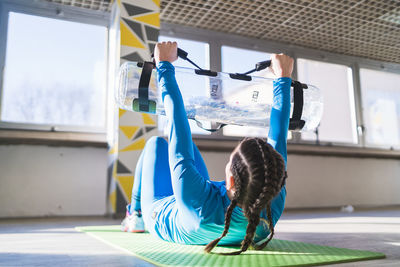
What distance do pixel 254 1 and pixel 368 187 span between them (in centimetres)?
240

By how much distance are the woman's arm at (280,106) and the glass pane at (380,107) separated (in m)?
3.25

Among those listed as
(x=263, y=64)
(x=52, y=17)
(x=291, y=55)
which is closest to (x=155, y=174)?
(x=263, y=64)

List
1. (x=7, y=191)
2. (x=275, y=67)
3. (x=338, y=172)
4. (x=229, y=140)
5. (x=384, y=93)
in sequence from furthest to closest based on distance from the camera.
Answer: (x=384, y=93) → (x=338, y=172) → (x=229, y=140) → (x=7, y=191) → (x=275, y=67)

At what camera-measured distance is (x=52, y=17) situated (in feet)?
9.37

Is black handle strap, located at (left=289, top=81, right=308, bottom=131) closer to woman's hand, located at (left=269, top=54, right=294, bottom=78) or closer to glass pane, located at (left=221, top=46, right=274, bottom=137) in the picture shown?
woman's hand, located at (left=269, top=54, right=294, bottom=78)

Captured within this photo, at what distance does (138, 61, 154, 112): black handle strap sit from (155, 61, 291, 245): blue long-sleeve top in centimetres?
28

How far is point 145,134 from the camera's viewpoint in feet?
8.59

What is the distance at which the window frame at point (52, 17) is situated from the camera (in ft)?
8.61

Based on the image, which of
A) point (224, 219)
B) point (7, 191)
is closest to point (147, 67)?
point (224, 219)

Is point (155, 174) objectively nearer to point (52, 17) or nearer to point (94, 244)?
point (94, 244)

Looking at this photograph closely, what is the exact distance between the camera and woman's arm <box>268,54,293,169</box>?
3.37 ft

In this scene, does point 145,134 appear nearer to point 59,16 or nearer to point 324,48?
point 59,16

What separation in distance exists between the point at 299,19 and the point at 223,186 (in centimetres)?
258

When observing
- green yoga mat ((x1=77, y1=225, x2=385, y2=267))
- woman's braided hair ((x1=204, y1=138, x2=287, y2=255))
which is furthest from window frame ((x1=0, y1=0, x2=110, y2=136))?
woman's braided hair ((x1=204, y1=138, x2=287, y2=255))
